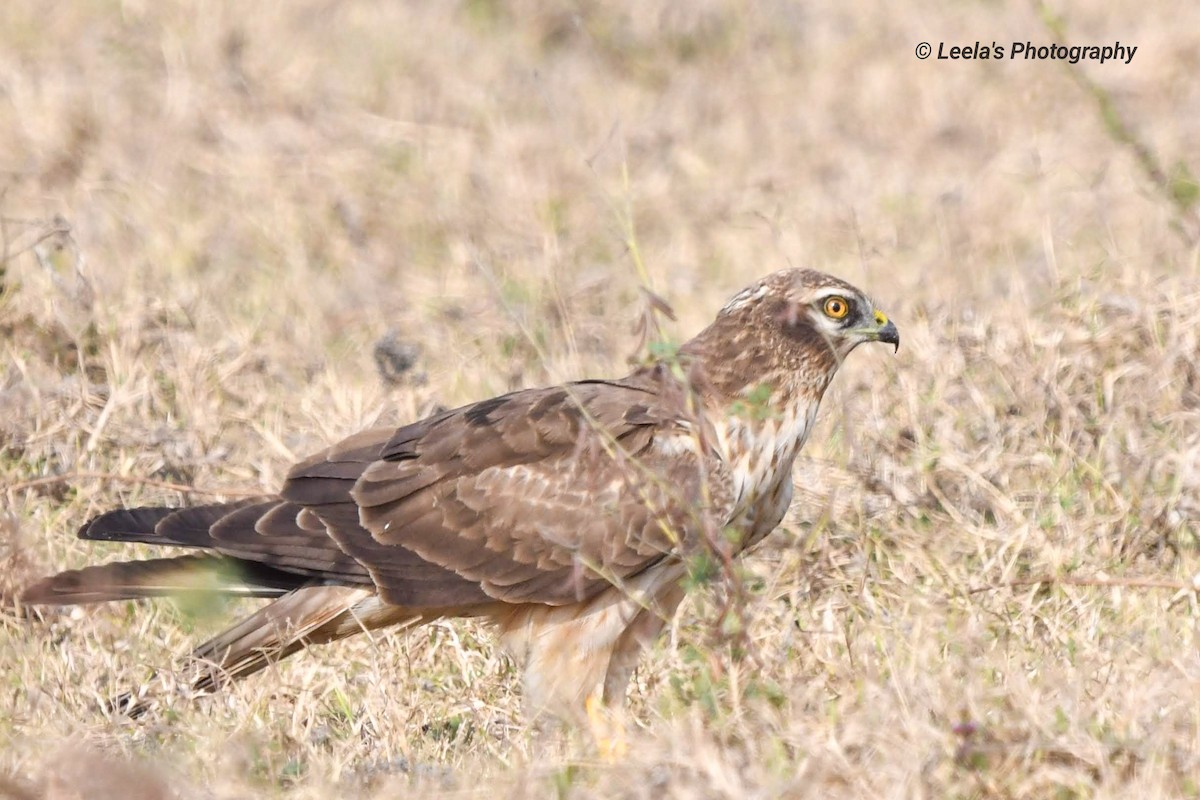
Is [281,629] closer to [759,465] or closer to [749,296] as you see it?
[759,465]

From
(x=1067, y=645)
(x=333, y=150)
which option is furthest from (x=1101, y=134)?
(x=1067, y=645)

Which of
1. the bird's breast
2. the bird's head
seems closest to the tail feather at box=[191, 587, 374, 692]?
the bird's breast

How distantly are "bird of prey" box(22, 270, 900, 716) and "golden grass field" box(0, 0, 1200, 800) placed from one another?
0.19 metres

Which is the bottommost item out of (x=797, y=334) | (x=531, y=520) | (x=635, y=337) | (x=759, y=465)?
(x=531, y=520)

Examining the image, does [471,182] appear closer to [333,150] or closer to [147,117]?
[333,150]

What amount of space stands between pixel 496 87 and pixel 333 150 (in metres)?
1.37

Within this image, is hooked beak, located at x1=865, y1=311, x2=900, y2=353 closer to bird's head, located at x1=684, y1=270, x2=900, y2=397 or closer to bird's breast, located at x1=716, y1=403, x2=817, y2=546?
bird's head, located at x1=684, y1=270, x2=900, y2=397

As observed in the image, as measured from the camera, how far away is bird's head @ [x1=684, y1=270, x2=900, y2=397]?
542cm

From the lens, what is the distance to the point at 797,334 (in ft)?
17.8

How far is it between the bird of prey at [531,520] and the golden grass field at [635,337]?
0.19 m

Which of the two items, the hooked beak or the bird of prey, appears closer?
the bird of prey

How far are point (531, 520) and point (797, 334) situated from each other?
3.17 feet

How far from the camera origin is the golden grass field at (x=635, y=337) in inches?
170

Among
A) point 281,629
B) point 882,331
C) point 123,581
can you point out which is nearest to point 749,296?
point 882,331
